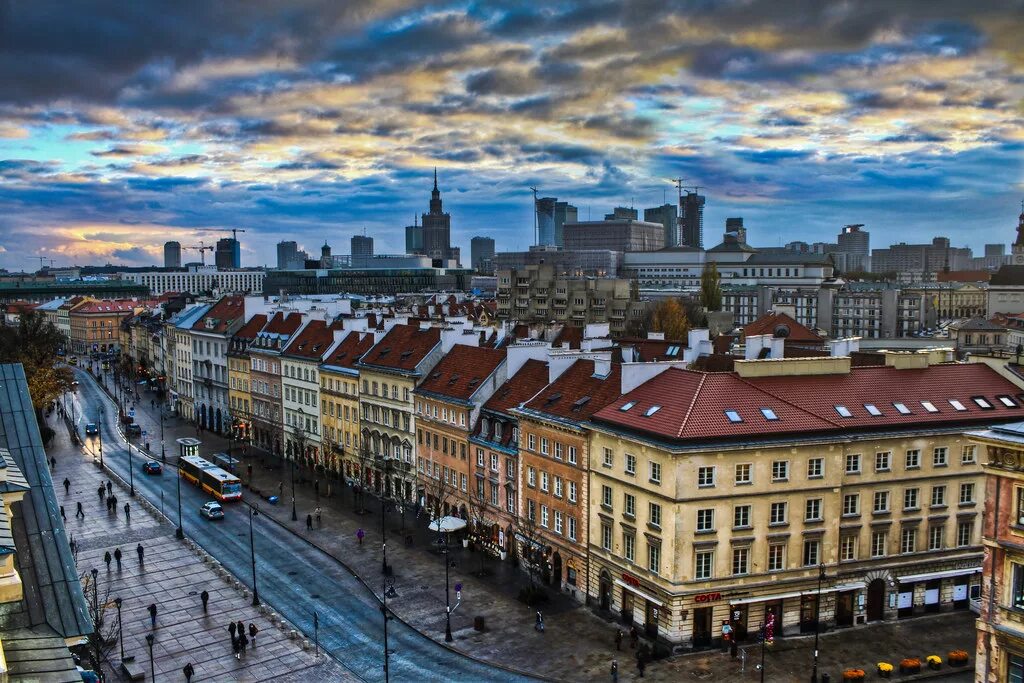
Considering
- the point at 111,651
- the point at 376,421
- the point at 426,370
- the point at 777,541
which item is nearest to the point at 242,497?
the point at 376,421

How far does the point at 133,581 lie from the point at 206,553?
24.0ft

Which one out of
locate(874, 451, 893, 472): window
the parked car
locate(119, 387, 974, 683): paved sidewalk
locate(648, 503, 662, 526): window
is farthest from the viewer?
the parked car

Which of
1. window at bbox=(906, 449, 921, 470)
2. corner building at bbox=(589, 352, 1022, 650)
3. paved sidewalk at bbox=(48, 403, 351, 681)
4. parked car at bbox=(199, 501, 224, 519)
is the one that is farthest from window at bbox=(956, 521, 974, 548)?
parked car at bbox=(199, 501, 224, 519)

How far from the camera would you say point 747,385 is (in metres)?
59.1

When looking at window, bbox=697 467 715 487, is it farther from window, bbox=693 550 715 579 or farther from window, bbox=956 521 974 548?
window, bbox=956 521 974 548

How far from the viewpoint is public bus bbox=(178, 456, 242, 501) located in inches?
3531

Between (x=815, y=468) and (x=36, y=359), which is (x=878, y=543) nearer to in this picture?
(x=815, y=468)

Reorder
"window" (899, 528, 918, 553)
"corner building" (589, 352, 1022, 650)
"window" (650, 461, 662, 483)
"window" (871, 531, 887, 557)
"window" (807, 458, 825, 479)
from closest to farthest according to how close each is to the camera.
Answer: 1. "corner building" (589, 352, 1022, 650)
2. "window" (650, 461, 662, 483)
3. "window" (807, 458, 825, 479)
4. "window" (871, 531, 887, 557)
5. "window" (899, 528, 918, 553)

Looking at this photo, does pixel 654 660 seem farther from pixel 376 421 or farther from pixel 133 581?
pixel 376 421

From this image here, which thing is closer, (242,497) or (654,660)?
(654,660)

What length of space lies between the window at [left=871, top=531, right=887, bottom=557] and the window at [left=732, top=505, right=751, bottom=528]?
31.8ft

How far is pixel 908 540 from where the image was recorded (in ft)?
196

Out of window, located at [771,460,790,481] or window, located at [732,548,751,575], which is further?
window, located at [771,460,790,481]

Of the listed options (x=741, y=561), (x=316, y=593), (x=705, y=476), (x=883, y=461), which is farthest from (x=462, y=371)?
(x=883, y=461)
